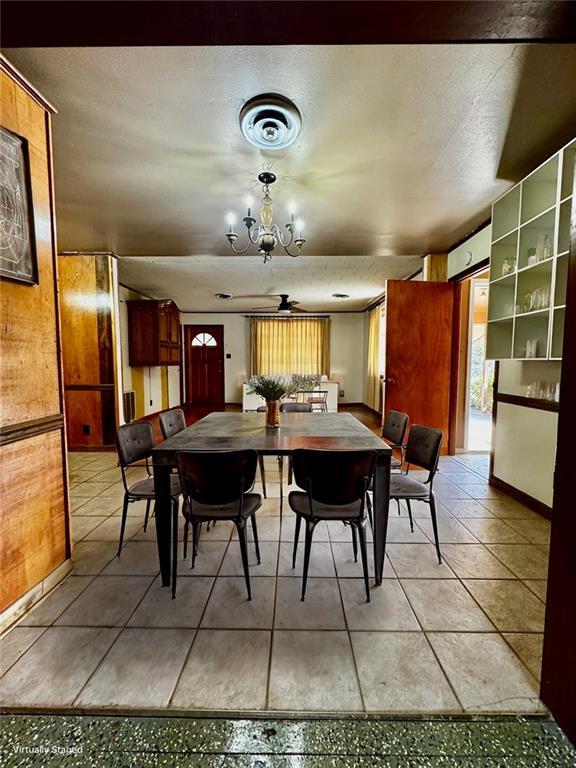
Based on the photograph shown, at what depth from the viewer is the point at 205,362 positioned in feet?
29.1

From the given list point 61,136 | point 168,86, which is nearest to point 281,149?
point 168,86

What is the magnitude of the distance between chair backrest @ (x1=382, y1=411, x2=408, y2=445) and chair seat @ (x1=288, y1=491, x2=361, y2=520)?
0.91 metres

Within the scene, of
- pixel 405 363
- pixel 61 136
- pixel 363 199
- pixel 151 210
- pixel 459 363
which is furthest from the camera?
pixel 459 363

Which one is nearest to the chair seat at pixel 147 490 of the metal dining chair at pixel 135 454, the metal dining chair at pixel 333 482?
the metal dining chair at pixel 135 454

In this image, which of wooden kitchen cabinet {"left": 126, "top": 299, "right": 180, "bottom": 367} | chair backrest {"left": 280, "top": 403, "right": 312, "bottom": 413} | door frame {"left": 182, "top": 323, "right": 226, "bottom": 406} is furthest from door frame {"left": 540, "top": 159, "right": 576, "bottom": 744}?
door frame {"left": 182, "top": 323, "right": 226, "bottom": 406}

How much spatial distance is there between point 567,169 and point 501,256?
33.1 inches

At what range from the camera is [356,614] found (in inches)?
64.8

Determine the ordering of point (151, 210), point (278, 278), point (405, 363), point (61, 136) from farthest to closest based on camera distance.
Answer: point (278, 278), point (405, 363), point (151, 210), point (61, 136)

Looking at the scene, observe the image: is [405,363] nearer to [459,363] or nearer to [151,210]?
[459,363]

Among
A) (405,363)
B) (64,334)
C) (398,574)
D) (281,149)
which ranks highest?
(281,149)

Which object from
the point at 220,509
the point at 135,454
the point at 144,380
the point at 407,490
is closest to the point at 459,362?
the point at 407,490

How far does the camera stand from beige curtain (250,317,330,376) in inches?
344

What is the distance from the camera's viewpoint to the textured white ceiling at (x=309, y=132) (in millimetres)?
1509

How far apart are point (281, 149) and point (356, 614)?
8.75 feet
